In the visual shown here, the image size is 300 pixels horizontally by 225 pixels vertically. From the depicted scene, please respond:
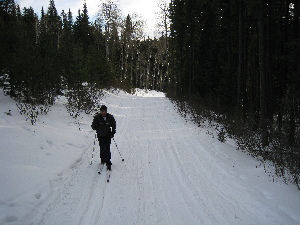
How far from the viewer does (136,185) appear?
5625 mm

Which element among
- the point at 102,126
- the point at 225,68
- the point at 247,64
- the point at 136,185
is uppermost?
the point at 247,64

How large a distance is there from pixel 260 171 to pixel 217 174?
4.50 ft

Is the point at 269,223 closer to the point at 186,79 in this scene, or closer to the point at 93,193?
the point at 93,193

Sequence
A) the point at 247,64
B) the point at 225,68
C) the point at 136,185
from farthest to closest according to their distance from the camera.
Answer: the point at 247,64 < the point at 225,68 < the point at 136,185

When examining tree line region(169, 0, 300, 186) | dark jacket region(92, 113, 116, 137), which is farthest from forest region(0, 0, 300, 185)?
dark jacket region(92, 113, 116, 137)

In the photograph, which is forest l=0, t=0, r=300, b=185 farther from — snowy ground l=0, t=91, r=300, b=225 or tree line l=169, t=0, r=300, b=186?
snowy ground l=0, t=91, r=300, b=225

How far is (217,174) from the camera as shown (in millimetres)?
6340

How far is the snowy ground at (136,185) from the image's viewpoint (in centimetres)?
427

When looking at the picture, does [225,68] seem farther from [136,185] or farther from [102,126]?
[136,185]

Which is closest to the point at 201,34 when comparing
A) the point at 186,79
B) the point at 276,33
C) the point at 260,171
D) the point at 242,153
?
the point at 186,79

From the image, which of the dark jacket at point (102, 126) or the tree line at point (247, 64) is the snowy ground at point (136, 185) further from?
the tree line at point (247, 64)

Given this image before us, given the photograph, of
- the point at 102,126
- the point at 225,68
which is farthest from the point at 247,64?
the point at 102,126

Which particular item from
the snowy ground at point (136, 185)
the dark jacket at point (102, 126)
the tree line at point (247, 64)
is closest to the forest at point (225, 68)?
the tree line at point (247, 64)

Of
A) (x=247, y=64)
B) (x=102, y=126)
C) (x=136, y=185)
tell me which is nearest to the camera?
(x=136, y=185)
